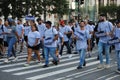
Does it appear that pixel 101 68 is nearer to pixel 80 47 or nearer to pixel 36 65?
pixel 80 47

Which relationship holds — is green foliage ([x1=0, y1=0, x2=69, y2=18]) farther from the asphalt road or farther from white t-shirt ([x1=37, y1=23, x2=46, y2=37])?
the asphalt road

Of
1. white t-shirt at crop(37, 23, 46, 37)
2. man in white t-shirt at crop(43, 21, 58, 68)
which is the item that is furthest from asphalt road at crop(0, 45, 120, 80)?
white t-shirt at crop(37, 23, 46, 37)

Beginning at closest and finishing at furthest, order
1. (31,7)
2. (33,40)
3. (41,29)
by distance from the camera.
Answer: (33,40) → (41,29) → (31,7)

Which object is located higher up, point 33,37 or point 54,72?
point 33,37

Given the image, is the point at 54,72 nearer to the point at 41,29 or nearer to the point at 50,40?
the point at 50,40

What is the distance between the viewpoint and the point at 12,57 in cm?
1789

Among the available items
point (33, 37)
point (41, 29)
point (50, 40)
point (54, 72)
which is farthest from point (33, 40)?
point (41, 29)

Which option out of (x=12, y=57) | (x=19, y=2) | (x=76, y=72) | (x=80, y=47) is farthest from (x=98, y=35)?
(x=19, y=2)

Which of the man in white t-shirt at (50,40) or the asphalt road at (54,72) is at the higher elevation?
the man in white t-shirt at (50,40)

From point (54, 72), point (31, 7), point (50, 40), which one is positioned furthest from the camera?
point (31, 7)

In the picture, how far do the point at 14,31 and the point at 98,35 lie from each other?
3.65 meters

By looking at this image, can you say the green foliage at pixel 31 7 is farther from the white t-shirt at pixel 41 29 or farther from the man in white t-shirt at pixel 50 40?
the man in white t-shirt at pixel 50 40

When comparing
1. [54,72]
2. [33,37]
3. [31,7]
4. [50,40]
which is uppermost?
[33,37]

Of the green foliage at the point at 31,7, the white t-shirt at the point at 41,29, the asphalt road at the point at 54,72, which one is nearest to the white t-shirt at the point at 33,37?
the asphalt road at the point at 54,72
